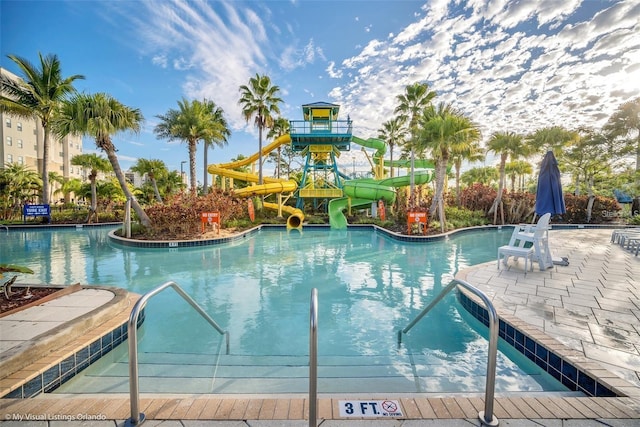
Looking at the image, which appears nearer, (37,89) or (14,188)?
(37,89)

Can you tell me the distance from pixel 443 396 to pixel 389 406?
0.70 metres

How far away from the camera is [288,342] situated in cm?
411

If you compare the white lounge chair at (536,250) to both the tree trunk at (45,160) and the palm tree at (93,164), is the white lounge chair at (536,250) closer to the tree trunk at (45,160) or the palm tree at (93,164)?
the palm tree at (93,164)

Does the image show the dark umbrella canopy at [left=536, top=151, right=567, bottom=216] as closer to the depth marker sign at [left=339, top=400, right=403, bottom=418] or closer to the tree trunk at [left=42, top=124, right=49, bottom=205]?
Answer: the depth marker sign at [left=339, top=400, right=403, bottom=418]

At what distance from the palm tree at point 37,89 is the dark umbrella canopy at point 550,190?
2445 centimetres

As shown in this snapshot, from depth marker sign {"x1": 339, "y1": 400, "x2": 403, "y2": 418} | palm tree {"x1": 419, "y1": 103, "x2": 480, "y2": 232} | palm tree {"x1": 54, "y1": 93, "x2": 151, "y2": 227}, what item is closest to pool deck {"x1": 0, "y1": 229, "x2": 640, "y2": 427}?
depth marker sign {"x1": 339, "y1": 400, "x2": 403, "y2": 418}

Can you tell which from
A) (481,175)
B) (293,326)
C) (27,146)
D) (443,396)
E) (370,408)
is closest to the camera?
(370,408)

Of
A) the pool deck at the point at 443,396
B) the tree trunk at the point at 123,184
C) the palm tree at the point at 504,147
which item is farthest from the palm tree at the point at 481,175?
the pool deck at the point at 443,396

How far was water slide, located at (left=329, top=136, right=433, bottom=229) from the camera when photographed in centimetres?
1952

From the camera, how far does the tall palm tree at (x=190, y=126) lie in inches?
770

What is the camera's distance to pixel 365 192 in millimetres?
19906

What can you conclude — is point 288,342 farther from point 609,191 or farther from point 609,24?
point 609,191

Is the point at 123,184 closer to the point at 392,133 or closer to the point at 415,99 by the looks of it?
the point at 415,99

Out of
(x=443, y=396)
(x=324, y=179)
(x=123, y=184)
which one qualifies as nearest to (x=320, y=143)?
(x=324, y=179)
